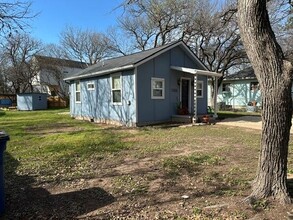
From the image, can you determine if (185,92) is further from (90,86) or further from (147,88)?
(90,86)

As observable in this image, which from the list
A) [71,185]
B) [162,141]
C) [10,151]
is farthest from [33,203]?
[162,141]

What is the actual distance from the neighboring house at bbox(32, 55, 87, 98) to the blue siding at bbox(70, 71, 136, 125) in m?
18.7

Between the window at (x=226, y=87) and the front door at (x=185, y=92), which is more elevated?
the window at (x=226, y=87)

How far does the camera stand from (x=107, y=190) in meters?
4.15

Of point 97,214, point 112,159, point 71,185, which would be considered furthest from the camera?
point 112,159

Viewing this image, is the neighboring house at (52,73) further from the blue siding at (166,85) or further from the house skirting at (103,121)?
the blue siding at (166,85)

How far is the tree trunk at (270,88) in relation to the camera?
3309 mm

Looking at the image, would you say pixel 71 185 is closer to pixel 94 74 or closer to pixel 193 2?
pixel 94 74

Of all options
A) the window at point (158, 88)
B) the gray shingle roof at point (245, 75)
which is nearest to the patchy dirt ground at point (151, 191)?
the window at point (158, 88)

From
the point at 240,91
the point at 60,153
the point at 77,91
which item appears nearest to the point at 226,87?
the point at 240,91

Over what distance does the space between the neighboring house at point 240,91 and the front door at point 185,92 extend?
367 inches

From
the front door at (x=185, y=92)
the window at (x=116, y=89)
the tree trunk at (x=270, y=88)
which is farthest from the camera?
the front door at (x=185, y=92)

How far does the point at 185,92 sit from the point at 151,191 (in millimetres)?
10842

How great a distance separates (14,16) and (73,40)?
104ft
